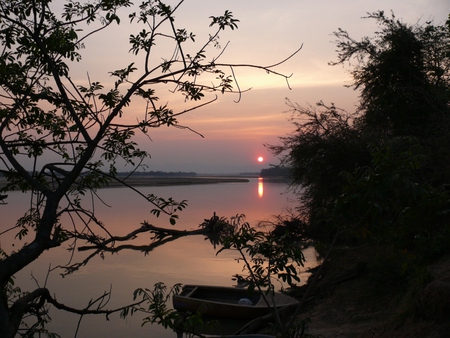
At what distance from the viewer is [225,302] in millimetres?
14250

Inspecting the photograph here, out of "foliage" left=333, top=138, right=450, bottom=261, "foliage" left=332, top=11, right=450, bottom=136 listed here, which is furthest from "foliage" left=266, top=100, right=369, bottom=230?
"foliage" left=333, top=138, right=450, bottom=261

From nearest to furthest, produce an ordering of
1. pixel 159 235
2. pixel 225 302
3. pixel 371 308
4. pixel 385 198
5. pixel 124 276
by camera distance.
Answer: pixel 385 198 → pixel 371 308 → pixel 225 302 → pixel 124 276 → pixel 159 235

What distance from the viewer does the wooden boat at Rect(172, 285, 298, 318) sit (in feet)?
43.4

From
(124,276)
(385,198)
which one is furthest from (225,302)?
(385,198)

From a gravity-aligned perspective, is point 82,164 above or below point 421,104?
below

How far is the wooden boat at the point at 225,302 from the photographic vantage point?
13.2m

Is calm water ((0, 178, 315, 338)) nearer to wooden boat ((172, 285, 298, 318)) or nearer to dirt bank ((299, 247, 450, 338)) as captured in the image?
wooden boat ((172, 285, 298, 318))

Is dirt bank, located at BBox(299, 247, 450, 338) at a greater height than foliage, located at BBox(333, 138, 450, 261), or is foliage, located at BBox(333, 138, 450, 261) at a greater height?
foliage, located at BBox(333, 138, 450, 261)

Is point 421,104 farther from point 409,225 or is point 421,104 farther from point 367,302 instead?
A: point 409,225

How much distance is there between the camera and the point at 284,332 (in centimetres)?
555

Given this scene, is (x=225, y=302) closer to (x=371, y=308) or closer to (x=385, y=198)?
(x=371, y=308)

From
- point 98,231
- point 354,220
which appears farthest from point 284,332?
point 98,231

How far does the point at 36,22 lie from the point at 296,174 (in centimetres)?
1884

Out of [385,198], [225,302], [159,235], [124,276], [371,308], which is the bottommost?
[124,276]
